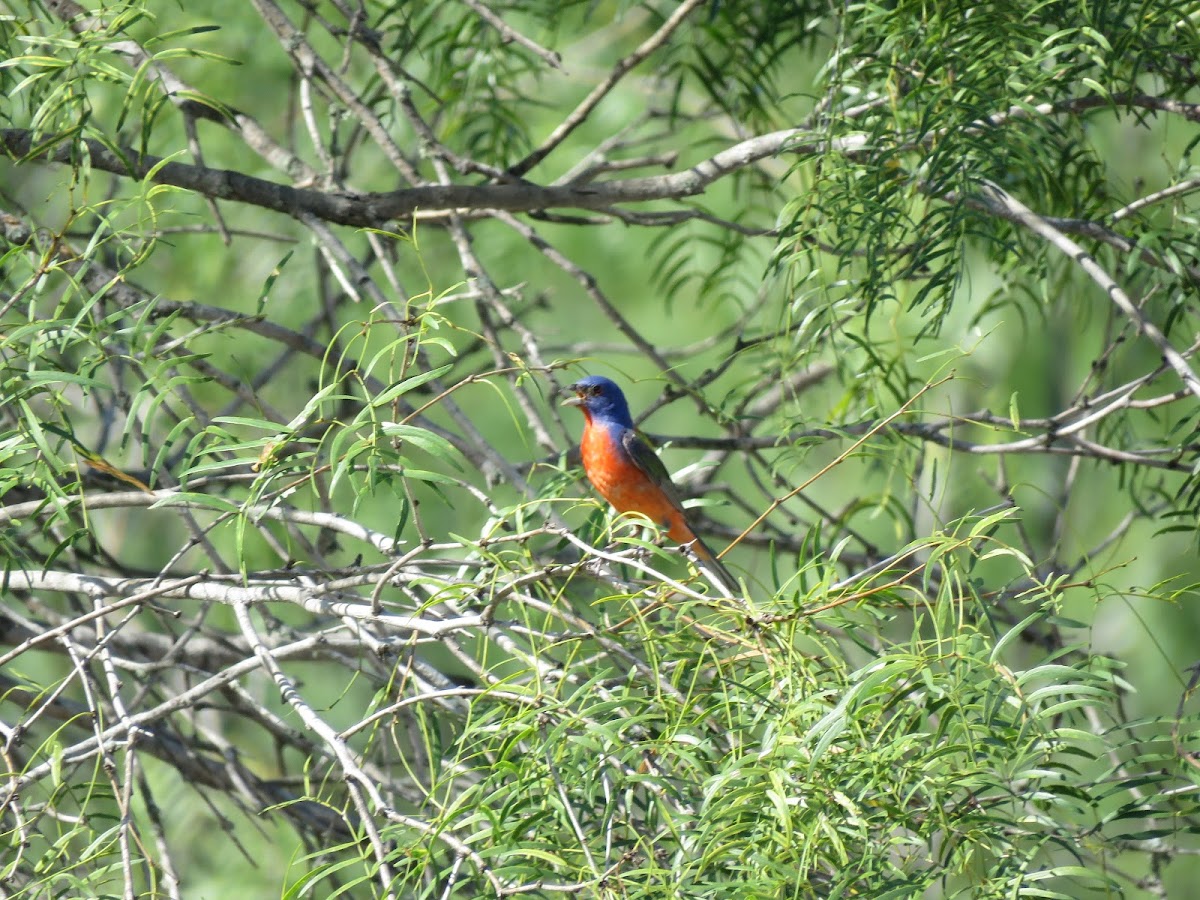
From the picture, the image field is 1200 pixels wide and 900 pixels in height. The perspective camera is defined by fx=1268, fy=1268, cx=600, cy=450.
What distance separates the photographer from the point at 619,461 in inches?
215

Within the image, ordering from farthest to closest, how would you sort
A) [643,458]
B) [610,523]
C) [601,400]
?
[601,400], [643,458], [610,523]

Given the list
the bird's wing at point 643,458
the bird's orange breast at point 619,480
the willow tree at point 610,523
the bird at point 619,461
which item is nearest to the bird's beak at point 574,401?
the bird at point 619,461

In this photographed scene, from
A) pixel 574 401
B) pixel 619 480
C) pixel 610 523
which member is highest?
pixel 574 401

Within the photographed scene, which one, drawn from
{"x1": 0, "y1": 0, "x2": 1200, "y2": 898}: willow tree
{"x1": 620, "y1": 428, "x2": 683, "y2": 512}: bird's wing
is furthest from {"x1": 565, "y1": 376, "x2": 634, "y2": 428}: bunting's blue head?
{"x1": 0, "y1": 0, "x2": 1200, "y2": 898}: willow tree

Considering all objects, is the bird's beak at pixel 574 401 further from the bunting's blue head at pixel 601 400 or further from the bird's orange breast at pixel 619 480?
the bird's orange breast at pixel 619 480

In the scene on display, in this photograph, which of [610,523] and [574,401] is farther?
[574,401]

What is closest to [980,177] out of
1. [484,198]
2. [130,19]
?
[484,198]

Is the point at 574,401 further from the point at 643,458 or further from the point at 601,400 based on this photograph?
the point at 643,458

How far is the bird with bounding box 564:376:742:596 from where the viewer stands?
5395mm

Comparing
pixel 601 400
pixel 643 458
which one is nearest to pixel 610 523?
pixel 643 458

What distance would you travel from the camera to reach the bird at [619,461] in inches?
212

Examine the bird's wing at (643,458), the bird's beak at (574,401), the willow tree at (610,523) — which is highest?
the bird's beak at (574,401)

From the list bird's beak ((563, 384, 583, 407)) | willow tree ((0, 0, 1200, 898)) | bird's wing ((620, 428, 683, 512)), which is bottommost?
willow tree ((0, 0, 1200, 898))

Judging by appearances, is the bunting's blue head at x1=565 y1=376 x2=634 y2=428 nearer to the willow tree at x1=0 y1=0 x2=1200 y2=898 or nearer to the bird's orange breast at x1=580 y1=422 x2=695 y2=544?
the bird's orange breast at x1=580 y1=422 x2=695 y2=544
